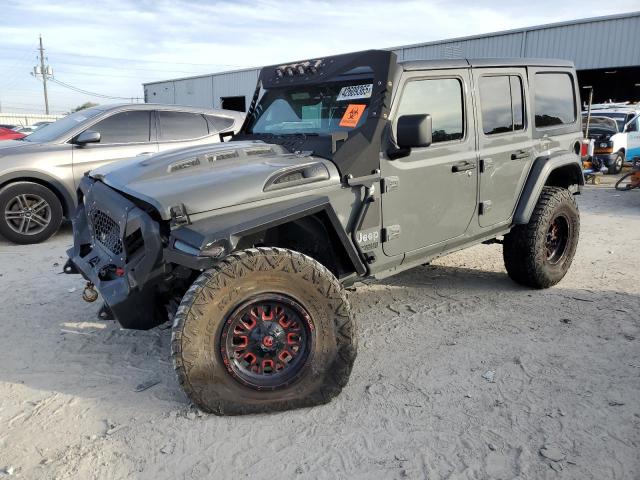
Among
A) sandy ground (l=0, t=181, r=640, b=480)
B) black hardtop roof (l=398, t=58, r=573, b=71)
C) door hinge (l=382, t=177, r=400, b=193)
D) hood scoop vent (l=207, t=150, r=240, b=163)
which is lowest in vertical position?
sandy ground (l=0, t=181, r=640, b=480)

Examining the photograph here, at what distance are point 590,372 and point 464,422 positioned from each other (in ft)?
3.64

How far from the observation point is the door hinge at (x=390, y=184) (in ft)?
11.6

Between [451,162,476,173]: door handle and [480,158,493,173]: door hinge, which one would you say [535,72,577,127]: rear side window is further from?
[451,162,476,173]: door handle

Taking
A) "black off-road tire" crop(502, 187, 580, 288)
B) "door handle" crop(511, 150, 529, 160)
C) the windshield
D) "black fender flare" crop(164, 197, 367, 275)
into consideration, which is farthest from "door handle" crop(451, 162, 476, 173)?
the windshield

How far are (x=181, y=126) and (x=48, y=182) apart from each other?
6.19 feet

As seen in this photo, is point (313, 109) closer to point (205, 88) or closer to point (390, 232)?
point (390, 232)

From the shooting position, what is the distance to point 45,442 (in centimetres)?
273

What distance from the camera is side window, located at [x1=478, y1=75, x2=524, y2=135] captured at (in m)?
4.26

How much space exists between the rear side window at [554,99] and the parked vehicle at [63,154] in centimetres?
370

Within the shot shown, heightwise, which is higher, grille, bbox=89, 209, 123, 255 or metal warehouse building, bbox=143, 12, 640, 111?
metal warehouse building, bbox=143, 12, 640, 111

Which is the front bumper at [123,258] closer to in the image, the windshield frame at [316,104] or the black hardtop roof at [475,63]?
the windshield frame at [316,104]

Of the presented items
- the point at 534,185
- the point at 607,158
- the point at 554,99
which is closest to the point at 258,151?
the point at 534,185

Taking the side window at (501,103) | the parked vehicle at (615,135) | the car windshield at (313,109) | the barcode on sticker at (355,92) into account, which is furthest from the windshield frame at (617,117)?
the barcode on sticker at (355,92)

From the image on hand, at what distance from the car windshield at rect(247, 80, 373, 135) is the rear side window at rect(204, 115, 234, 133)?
3.23 m
